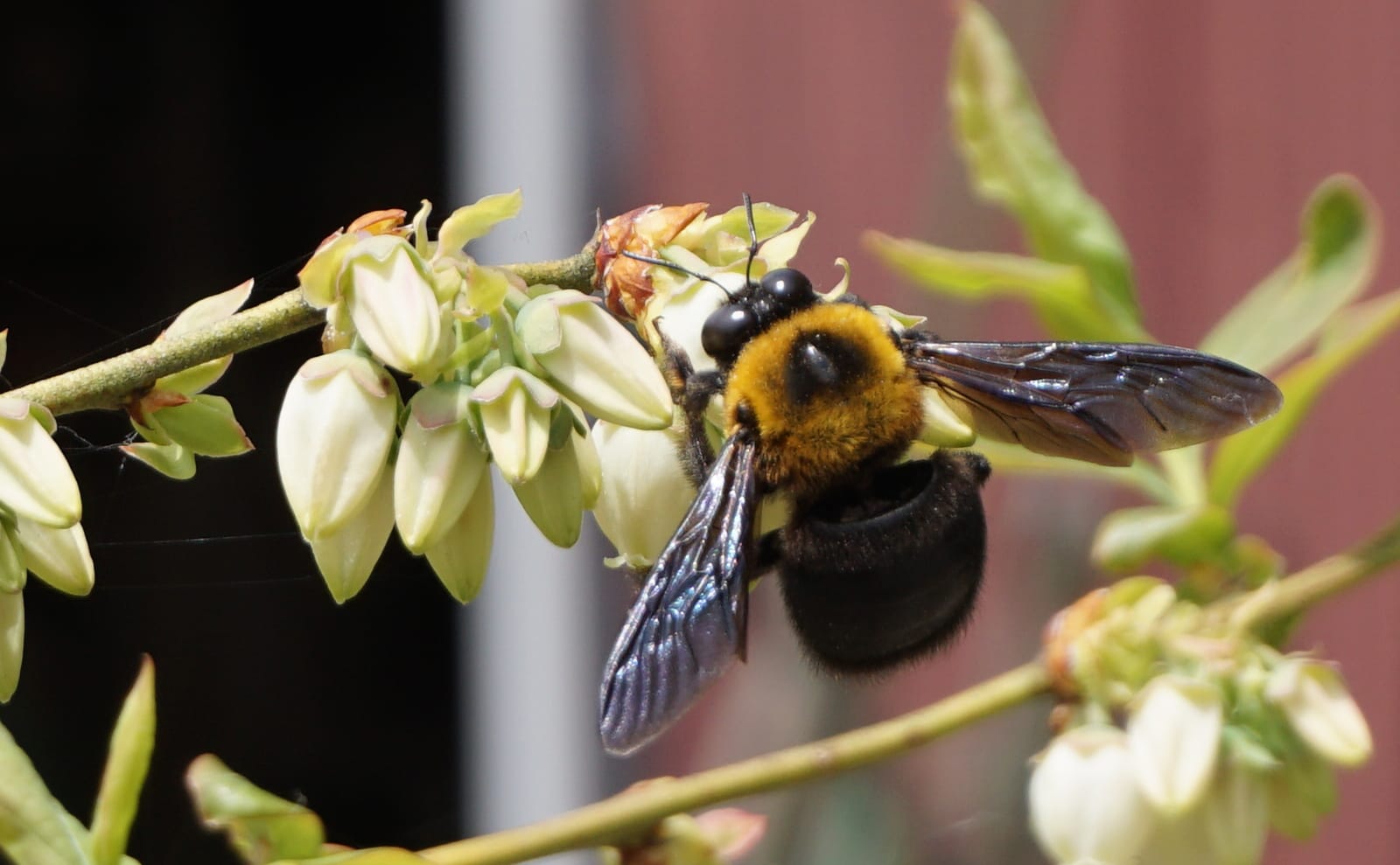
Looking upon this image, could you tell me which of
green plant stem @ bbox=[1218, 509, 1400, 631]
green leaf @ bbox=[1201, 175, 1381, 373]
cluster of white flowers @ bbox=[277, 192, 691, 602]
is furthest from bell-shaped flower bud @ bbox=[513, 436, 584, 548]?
green leaf @ bbox=[1201, 175, 1381, 373]

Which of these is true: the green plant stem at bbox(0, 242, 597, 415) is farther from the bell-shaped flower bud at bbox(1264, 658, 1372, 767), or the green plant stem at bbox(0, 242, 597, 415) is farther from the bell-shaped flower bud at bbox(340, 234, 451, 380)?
the bell-shaped flower bud at bbox(1264, 658, 1372, 767)

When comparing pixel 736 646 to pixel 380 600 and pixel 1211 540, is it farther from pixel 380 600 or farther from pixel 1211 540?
pixel 380 600

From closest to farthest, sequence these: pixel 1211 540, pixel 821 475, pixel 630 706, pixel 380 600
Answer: pixel 630 706 → pixel 821 475 → pixel 1211 540 → pixel 380 600

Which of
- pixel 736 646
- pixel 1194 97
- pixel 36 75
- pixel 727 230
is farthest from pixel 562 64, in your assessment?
pixel 736 646

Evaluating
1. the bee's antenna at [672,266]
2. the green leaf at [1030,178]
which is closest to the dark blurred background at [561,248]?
the green leaf at [1030,178]

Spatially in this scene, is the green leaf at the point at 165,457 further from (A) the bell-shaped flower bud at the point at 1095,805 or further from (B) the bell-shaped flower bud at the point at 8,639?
(A) the bell-shaped flower bud at the point at 1095,805

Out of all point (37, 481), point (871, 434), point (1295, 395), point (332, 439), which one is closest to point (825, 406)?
point (871, 434)
